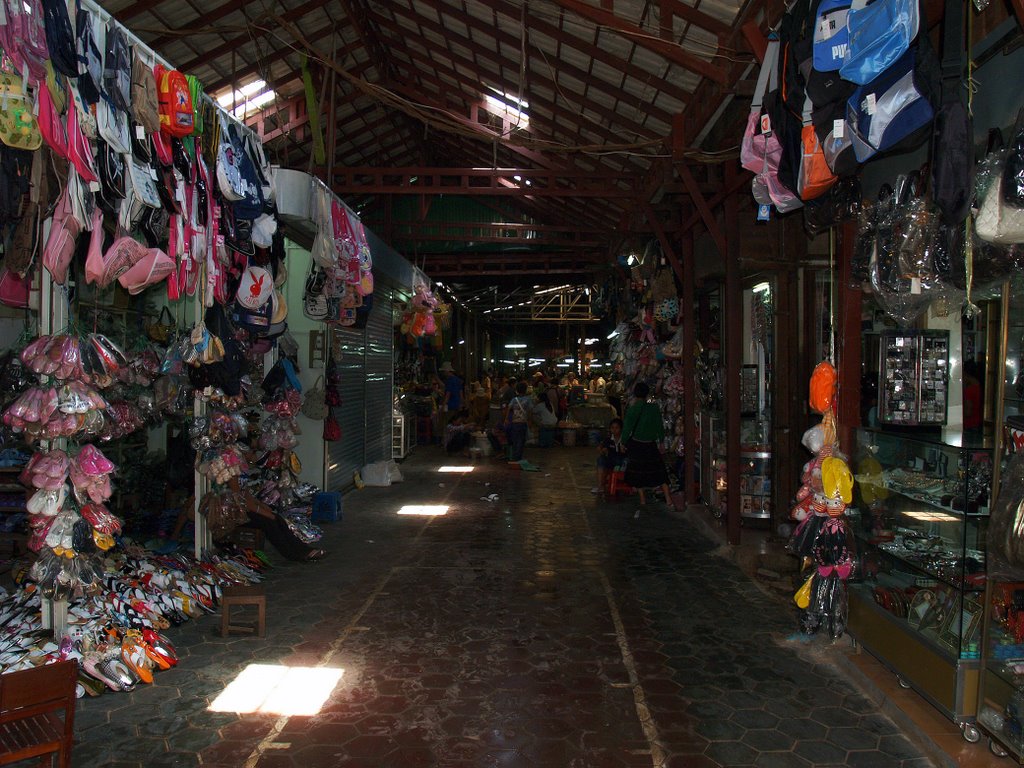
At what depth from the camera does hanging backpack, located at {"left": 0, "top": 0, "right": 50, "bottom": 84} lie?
11.7 feet

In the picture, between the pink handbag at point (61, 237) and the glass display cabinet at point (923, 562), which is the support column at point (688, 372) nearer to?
the glass display cabinet at point (923, 562)

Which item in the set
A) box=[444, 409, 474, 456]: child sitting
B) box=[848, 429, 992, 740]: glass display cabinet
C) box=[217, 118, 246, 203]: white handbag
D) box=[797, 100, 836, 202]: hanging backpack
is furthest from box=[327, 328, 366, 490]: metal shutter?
box=[797, 100, 836, 202]: hanging backpack

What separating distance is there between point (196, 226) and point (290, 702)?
344cm

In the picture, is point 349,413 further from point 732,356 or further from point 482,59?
point 732,356

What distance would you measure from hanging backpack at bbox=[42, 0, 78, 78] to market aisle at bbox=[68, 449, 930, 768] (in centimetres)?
366

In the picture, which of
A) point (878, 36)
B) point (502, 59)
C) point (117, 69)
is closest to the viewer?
point (878, 36)

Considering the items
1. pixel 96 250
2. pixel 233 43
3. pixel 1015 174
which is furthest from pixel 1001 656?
pixel 233 43

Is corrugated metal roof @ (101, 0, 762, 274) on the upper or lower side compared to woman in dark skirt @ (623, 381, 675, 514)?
upper

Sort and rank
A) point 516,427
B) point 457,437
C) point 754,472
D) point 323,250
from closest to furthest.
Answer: point 323,250 → point 754,472 → point 516,427 → point 457,437

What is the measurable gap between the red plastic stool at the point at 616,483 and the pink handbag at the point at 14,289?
814 centimetres

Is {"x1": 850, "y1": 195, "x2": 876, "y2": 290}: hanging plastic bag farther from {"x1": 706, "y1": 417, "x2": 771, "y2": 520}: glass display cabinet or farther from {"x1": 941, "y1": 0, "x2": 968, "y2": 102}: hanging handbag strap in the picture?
{"x1": 706, "y1": 417, "x2": 771, "y2": 520}: glass display cabinet

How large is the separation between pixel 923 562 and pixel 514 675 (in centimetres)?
261

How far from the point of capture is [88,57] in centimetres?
414

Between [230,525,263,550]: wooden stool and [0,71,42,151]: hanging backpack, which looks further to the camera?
[230,525,263,550]: wooden stool
